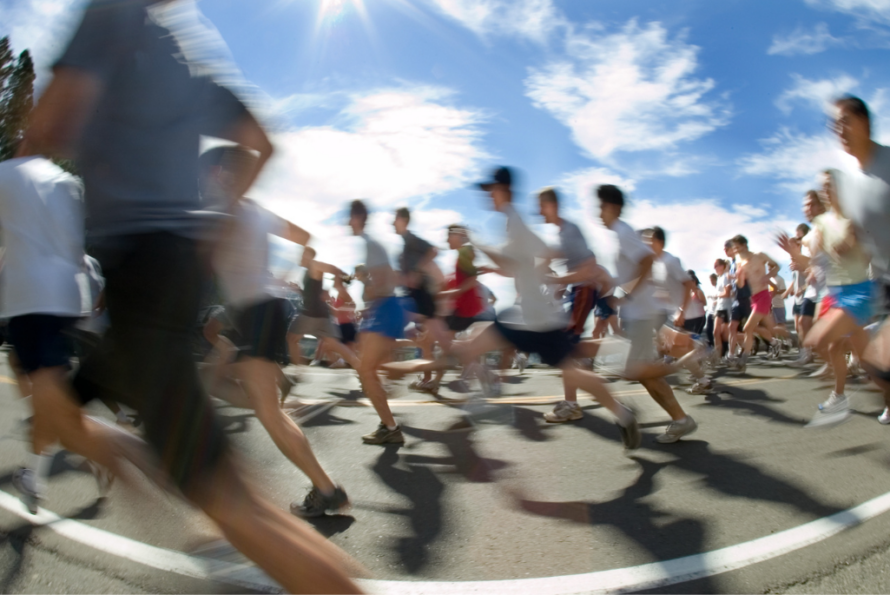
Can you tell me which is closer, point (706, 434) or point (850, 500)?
point (850, 500)

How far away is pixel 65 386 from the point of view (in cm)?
201

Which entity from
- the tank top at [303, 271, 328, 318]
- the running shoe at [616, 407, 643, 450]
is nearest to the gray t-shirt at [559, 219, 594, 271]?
the running shoe at [616, 407, 643, 450]

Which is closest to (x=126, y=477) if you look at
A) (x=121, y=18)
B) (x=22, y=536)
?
(x=121, y=18)

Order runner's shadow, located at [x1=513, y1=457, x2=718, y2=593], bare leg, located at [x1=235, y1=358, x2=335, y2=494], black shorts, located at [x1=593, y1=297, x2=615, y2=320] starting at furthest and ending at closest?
1. black shorts, located at [x1=593, y1=297, x2=615, y2=320]
2. bare leg, located at [x1=235, y1=358, x2=335, y2=494]
3. runner's shadow, located at [x1=513, y1=457, x2=718, y2=593]

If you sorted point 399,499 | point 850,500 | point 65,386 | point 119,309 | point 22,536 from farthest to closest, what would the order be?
point 399,499 < point 850,500 < point 22,536 < point 65,386 < point 119,309

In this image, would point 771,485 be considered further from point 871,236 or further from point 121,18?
point 121,18

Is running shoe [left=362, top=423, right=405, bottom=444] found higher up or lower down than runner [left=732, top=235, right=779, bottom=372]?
lower down

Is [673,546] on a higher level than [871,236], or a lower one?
lower

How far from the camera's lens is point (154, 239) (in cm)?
133

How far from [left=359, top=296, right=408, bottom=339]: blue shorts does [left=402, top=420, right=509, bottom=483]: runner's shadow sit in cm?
91

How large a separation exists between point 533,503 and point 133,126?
8.75 feet

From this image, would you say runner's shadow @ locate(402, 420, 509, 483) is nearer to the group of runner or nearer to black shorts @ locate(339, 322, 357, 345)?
the group of runner

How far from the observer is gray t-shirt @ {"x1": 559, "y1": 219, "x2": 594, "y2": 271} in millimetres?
→ 4691

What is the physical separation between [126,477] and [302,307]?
5.70 meters
